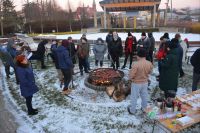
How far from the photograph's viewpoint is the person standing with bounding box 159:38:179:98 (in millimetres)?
5270

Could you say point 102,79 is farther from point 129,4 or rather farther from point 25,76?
point 129,4

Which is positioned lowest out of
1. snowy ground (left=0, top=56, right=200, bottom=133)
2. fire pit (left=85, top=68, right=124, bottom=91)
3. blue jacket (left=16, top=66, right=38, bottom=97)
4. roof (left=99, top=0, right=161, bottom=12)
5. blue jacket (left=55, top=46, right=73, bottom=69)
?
snowy ground (left=0, top=56, right=200, bottom=133)

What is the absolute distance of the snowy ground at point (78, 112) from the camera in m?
5.08

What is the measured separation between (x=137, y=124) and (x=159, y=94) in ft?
6.52

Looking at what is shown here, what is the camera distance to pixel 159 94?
22.2 feet

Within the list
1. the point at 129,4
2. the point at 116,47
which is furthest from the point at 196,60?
the point at 129,4

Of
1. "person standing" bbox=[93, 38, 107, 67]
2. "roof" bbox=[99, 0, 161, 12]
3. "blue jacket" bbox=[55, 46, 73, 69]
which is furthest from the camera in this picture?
"roof" bbox=[99, 0, 161, 12]

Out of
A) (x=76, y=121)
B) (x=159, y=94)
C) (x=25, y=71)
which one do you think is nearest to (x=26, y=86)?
(x=25, y=71)

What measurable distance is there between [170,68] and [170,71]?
0.10m

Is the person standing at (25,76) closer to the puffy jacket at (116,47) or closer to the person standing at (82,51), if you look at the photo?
the person standing at (82,51)

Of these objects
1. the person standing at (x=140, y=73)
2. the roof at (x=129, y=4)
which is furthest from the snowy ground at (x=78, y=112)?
the roof at (x=129, y=4)

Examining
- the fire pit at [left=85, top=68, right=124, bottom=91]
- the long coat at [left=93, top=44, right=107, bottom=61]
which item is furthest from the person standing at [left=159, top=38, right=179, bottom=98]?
the long coat at [left=93, top=44, right=107, bottom=61]

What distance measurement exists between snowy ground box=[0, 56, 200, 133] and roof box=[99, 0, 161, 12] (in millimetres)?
23202

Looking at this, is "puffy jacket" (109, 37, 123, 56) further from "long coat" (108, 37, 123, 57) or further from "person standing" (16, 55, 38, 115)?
"person standing" (16, 55, 38, 115)
